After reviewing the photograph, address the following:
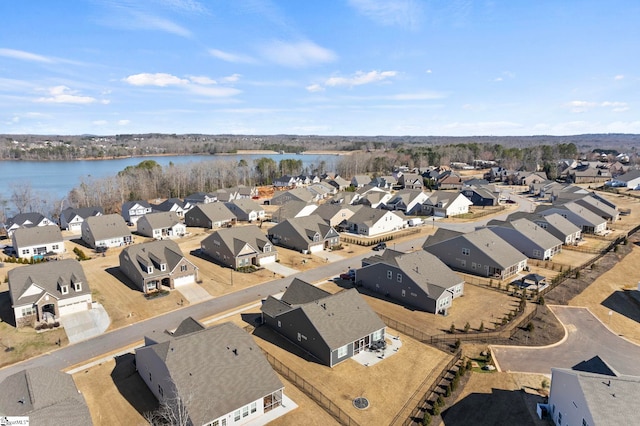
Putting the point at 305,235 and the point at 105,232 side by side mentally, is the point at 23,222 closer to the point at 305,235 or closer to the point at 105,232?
the point at 105,232


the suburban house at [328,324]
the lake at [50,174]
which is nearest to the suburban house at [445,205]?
the suburban house at [328,324]

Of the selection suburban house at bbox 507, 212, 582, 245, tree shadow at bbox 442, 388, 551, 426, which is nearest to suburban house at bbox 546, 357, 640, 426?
tree shadow at bbox 442, 388, 551, 426

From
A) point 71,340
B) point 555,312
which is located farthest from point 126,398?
point 555,312

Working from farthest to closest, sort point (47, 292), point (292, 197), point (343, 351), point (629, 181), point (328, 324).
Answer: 1. point (629, 181)
2. point (292, 197)
3. point (47, 292)
4. point (328, 324)
5. point (343, 351)

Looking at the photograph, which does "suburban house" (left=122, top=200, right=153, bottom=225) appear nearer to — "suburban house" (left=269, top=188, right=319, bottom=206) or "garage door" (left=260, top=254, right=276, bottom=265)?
"suburban house" (left=269, top=188, right=319, bottom=206)

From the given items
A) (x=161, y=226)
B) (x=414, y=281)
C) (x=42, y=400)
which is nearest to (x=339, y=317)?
(x=414, y=281)

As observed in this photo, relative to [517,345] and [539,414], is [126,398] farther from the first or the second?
[517,345]
